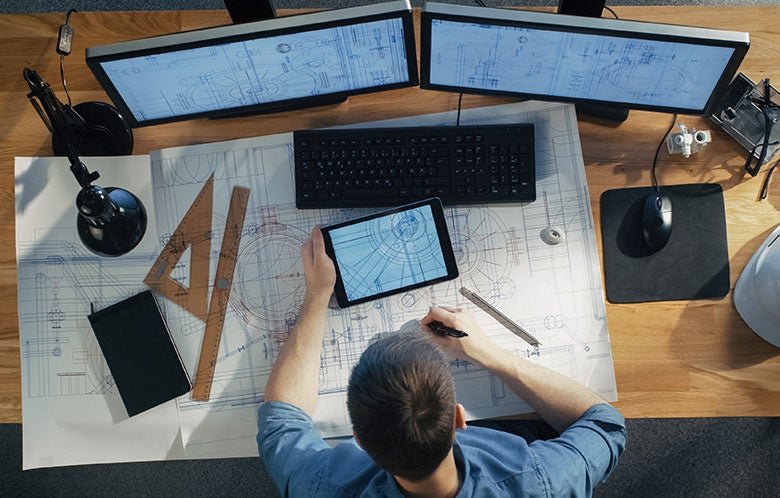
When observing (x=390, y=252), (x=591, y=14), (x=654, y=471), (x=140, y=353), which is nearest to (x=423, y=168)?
(x=390, y=252)

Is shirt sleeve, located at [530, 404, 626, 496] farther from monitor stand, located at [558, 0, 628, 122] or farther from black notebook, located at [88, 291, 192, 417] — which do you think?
black notebook, located at [88, 291, 192, 417]

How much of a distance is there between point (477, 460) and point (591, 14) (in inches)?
29.6

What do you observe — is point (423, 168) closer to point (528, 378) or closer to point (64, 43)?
point (528, 378)

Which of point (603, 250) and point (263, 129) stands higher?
point (263, 129)

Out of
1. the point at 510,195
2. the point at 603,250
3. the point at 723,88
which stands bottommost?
the point at 603,250

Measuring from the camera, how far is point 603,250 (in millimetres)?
1142

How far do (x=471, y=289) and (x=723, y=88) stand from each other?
531 mm

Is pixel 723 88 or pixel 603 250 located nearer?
pixel 723 88

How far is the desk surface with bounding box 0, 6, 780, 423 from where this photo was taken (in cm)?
111

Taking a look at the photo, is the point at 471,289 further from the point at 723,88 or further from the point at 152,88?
the point at 152,88

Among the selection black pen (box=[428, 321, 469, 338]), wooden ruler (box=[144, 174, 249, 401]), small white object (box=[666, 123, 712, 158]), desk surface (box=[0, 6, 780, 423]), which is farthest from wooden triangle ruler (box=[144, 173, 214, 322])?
small white object (box=[666, 123, 712, 158])

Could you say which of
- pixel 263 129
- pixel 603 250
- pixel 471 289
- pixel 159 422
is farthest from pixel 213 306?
pixel 603 250

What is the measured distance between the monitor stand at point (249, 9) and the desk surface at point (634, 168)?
5.9 inches

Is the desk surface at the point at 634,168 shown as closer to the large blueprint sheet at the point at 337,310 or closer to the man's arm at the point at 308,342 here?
the large blueprint sheet at the point at 337,310
